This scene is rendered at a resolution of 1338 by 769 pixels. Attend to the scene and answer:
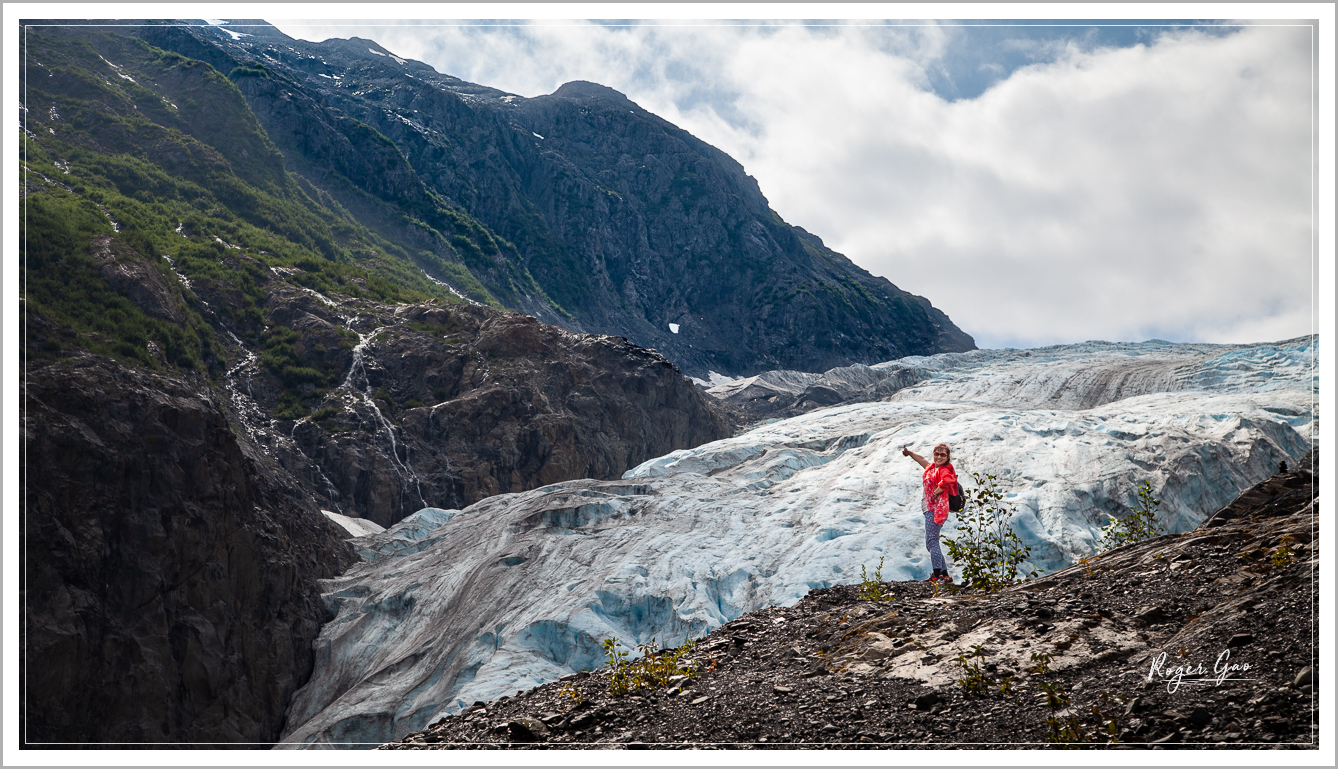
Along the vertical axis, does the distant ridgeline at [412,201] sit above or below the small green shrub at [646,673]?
above

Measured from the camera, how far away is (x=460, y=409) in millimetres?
53844

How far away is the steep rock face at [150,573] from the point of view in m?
25.5

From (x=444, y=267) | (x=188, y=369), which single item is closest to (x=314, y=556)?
(x=188, y=369)

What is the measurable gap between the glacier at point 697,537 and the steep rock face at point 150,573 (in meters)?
2.13

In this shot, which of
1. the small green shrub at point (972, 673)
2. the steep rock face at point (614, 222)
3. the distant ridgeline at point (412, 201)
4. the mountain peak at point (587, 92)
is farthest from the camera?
the mountain peak at point (587, 92)

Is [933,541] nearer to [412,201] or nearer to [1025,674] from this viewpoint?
[1025,674]

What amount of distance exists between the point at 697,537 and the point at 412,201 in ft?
319

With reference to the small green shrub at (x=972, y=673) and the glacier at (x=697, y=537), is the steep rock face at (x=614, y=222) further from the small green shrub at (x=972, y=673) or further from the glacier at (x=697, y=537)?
the small green shrub at (x=972, y=673)

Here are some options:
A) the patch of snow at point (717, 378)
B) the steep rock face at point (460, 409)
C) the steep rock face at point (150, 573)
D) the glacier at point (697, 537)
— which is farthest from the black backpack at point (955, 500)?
the patch of snow at point (717, 378)

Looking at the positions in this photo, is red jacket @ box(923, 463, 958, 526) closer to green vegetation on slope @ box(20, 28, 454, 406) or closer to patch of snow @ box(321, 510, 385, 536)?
green vegetation on slope @ box(20, 28, 454, 406)

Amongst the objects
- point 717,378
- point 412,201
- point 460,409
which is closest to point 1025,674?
point 460,409

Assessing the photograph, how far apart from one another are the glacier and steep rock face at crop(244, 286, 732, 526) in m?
8.08

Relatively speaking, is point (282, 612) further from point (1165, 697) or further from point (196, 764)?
point (1165, 697)

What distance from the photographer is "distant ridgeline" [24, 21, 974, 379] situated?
65.4 m
